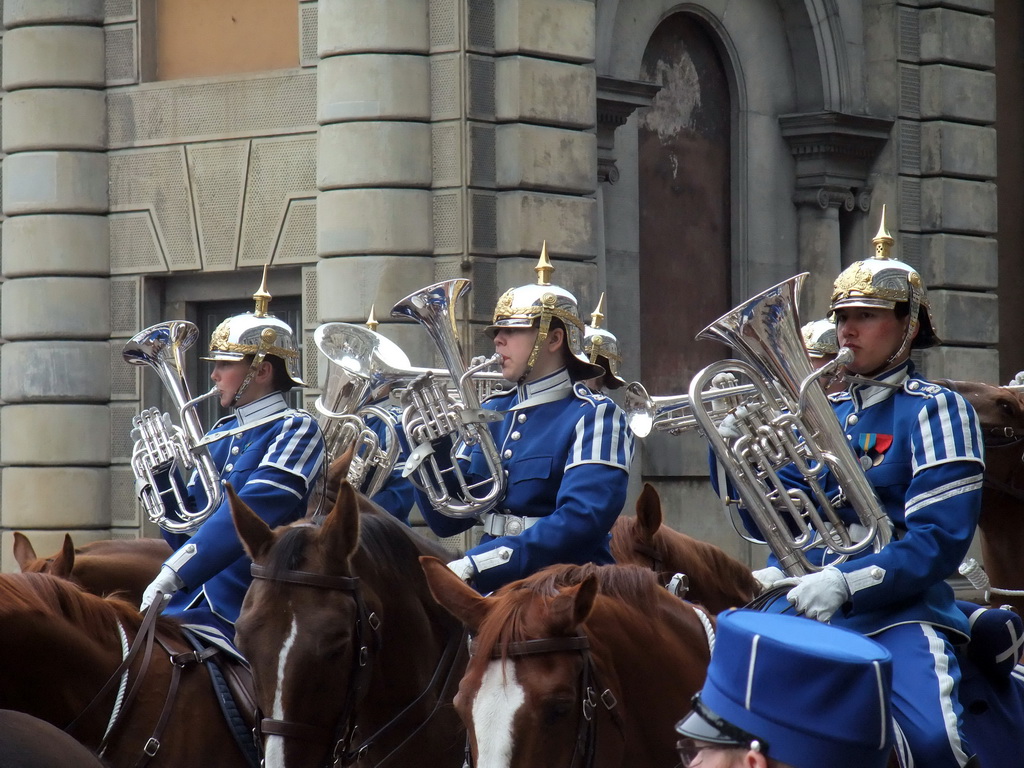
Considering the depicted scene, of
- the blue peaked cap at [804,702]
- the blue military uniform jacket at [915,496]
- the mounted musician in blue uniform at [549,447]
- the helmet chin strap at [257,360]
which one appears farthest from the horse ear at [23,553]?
the blue peaked cap at [804,702]

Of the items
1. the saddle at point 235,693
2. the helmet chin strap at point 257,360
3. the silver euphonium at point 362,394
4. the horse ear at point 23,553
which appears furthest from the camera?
the silver euphonium at point 362,394

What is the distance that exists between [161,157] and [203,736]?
837cm

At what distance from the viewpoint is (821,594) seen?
14.6ft

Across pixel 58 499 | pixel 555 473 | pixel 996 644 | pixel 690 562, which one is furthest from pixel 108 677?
pixel 58 499

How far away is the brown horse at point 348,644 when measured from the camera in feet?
15.4

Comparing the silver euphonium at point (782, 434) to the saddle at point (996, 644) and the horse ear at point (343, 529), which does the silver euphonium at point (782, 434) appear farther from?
the horse ear at point (343, 529)

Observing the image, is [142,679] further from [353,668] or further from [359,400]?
[359,400]

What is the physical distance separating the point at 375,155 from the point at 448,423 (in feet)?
18.5

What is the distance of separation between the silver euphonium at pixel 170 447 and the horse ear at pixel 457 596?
2502 millimetres

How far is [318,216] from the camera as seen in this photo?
1197 cm

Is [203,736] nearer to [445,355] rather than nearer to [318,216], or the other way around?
[445,355]

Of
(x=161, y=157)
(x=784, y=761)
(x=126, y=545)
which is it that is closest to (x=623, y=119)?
(x=161, y=157)

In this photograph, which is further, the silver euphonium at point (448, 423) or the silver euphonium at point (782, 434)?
the silver euphonium at point (448, 423)

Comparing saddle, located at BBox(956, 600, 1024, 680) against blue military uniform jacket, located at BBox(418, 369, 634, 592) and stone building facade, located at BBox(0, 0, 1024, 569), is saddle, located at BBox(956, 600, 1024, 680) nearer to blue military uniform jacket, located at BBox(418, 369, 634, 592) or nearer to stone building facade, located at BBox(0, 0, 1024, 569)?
blue military uniform jacket, located at BBox(418, 369, 634, 592)
